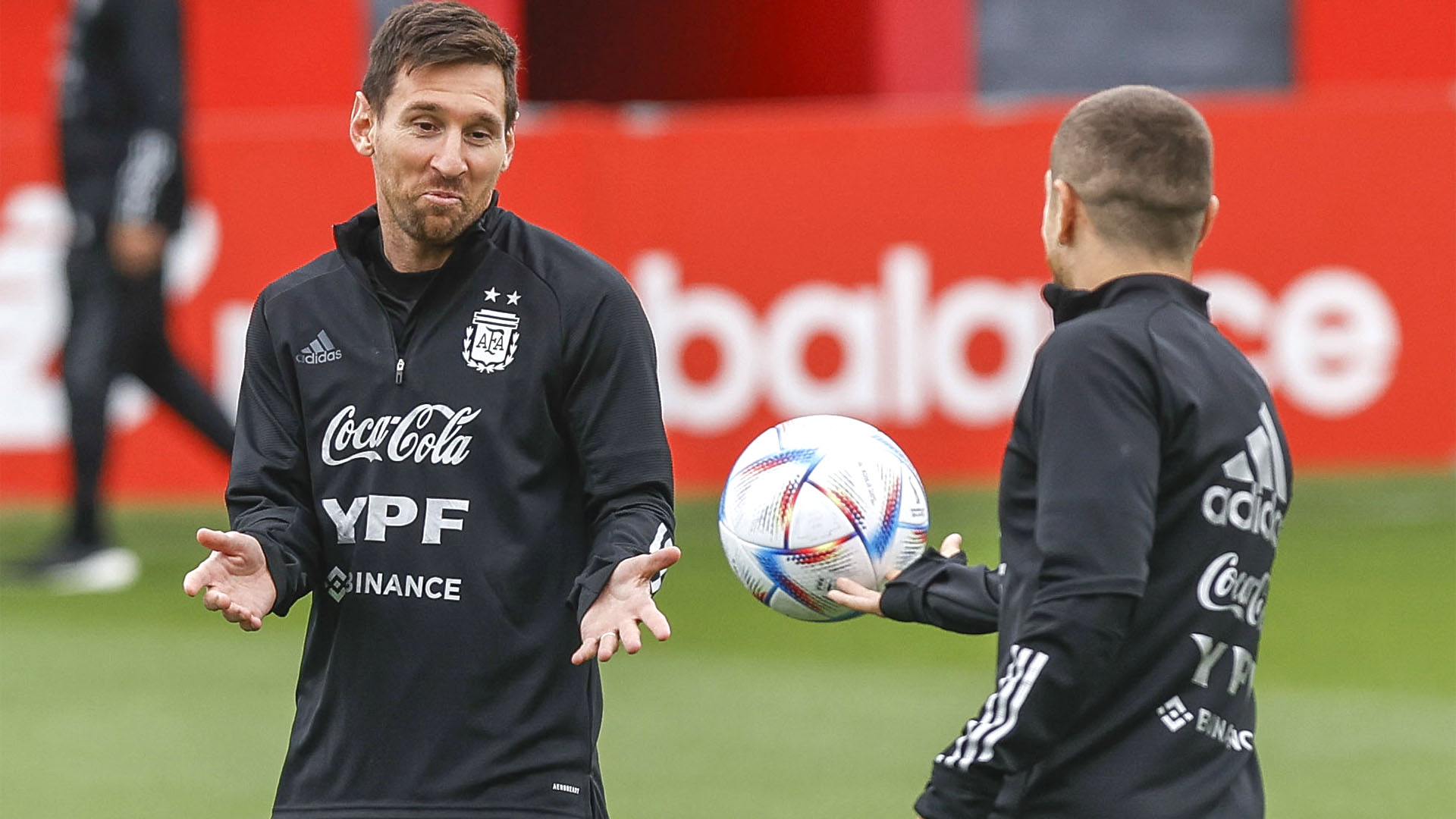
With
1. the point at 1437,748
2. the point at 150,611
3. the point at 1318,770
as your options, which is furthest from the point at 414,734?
the point at 150,611

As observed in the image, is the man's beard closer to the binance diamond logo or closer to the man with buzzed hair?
the binance diamond logo

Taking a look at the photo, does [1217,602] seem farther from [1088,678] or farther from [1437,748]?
[1437,748]

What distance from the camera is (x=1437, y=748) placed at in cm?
662

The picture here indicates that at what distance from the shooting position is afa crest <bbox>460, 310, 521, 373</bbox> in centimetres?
361

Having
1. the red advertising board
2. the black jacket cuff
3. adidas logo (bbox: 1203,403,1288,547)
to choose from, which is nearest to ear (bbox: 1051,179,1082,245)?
adidas logo (bbox: 1203,403,1288,547)

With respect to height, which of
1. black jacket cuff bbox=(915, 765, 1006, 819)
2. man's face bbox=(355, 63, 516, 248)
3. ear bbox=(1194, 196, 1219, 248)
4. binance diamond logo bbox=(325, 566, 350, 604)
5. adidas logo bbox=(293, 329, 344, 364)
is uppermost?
man's face bbox=(355, 63, 516, 248)

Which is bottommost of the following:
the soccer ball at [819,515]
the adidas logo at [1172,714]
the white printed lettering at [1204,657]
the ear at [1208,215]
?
the adidas logo at [1172,714]

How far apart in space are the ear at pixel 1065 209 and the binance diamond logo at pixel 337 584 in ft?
4.36

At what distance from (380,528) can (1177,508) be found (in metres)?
1.33

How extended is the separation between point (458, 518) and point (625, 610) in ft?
1.32

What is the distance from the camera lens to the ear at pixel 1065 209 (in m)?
3.25

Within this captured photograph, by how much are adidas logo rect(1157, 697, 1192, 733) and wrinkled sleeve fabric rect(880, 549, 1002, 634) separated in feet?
1.39

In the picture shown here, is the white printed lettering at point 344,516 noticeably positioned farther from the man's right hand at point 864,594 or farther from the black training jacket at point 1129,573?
the black training jacket at point 1129,573

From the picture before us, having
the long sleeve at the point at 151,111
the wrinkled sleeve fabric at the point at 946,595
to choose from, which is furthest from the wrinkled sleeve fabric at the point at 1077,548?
the long sleeve at the point at 151,111
